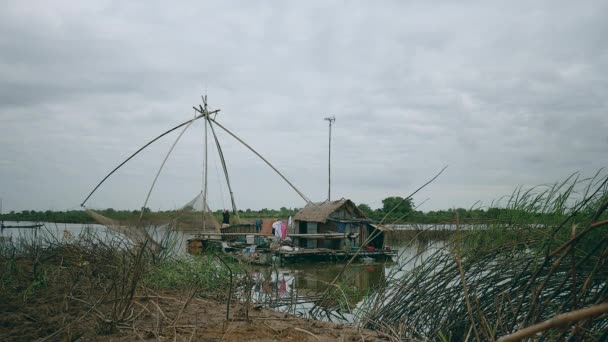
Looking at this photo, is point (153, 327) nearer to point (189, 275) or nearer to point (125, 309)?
point (125, 309)

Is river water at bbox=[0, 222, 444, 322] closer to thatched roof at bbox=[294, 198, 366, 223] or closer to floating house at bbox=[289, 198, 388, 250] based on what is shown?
floating house at bbox=[289, 198, 388, 250]

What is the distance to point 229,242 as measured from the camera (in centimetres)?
1686

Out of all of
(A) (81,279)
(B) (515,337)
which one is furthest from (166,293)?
(B) (515,337)

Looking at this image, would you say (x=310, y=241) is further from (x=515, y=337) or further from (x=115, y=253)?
(x=515, y=337)

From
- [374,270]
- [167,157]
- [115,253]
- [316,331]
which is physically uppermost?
[167,157]

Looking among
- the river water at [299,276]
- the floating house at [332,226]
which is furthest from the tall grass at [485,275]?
the floating house at [332,226]

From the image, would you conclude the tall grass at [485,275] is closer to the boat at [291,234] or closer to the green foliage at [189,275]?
the green foliage at [189,275]

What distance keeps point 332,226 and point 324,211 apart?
85 cm

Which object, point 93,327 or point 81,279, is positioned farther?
point 81,279

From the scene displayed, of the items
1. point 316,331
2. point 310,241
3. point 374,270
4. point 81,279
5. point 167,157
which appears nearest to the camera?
point 316,331

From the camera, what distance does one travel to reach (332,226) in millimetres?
19578

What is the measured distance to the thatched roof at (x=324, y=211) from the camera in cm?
1905

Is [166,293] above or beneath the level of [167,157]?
beneath

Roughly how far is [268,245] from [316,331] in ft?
45.7
